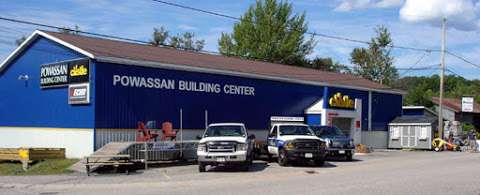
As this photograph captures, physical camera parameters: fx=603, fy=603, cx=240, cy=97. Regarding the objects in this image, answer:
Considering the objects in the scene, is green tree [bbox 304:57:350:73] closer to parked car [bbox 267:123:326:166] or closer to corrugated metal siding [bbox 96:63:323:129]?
corrugated metal siding [bbox 96:63:323:129]

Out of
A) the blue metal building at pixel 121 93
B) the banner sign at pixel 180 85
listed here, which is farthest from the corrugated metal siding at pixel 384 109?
the banner sign at pixel 180 85

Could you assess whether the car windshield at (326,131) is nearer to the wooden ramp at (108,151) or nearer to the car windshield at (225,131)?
the car windshield at (225,131)

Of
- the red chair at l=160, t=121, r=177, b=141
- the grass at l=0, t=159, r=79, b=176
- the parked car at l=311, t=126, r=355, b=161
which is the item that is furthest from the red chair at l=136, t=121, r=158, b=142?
the parked car at l=311, t=126, r=355, b=161

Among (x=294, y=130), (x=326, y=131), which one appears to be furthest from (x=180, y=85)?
(x=326, y=131)

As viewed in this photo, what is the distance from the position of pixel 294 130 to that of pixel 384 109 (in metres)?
21.4

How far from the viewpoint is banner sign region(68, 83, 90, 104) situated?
86.6 ft

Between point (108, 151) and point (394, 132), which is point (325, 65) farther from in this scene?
point (108, 151)

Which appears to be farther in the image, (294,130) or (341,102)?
(341,102)

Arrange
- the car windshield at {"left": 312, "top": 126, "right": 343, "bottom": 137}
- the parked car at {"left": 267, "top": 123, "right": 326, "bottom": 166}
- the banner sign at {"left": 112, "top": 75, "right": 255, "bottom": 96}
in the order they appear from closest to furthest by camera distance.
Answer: the parked car at {"left": 267, "top": 123, "right": 326, "bottom": 166}
the banner sign at {"left": 112, "top": 75, "right": 255, "bottom": 96}
the car windshield at {"left": 312, "top": 126, "right": 343, "bottom": 137}

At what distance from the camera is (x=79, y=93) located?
1056 inches

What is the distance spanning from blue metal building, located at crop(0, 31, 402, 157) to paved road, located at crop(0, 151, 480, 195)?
4918 millimetres

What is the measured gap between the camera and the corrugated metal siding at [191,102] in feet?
87.4

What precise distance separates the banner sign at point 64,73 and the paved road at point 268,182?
6.34 meters

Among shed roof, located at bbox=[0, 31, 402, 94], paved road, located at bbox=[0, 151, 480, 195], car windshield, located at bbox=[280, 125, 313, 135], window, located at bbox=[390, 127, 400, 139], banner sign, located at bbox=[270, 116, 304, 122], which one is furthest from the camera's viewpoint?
window, located at bbox=[390, 127, 400, 139]
